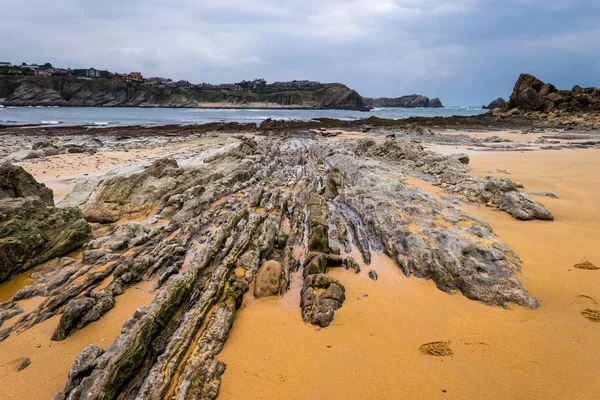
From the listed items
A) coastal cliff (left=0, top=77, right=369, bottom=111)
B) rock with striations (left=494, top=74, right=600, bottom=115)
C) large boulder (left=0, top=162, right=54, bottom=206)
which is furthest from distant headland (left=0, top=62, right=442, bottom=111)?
large boulder (left=0, top=162, right=54, bottom=206)

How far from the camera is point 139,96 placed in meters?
138

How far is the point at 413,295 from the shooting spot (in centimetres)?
578

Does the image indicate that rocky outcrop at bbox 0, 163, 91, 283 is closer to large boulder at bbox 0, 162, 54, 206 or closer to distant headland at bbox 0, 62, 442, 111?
large boulder at bbox 0, 162, 54, 206

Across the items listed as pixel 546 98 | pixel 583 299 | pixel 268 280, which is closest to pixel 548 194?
pixel 583 299

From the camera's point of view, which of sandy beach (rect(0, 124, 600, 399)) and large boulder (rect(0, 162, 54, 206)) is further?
large boulder (rect(0, 162, 54, 206))

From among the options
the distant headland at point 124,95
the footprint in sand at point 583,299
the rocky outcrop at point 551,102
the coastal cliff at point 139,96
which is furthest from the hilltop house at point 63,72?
the footprint in sand at point 583,299

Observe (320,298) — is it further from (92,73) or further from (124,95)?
(92,73)

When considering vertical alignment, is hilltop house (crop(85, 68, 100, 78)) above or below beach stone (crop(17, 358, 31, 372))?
above

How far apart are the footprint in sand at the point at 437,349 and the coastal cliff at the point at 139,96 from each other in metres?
151

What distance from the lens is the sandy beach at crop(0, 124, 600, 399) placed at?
3.91 m

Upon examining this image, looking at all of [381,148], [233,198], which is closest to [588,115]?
[381,148]

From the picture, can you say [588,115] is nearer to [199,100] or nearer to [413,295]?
[413,295]

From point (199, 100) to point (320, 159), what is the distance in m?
148

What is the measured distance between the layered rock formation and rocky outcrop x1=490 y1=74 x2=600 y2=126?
57179mm
